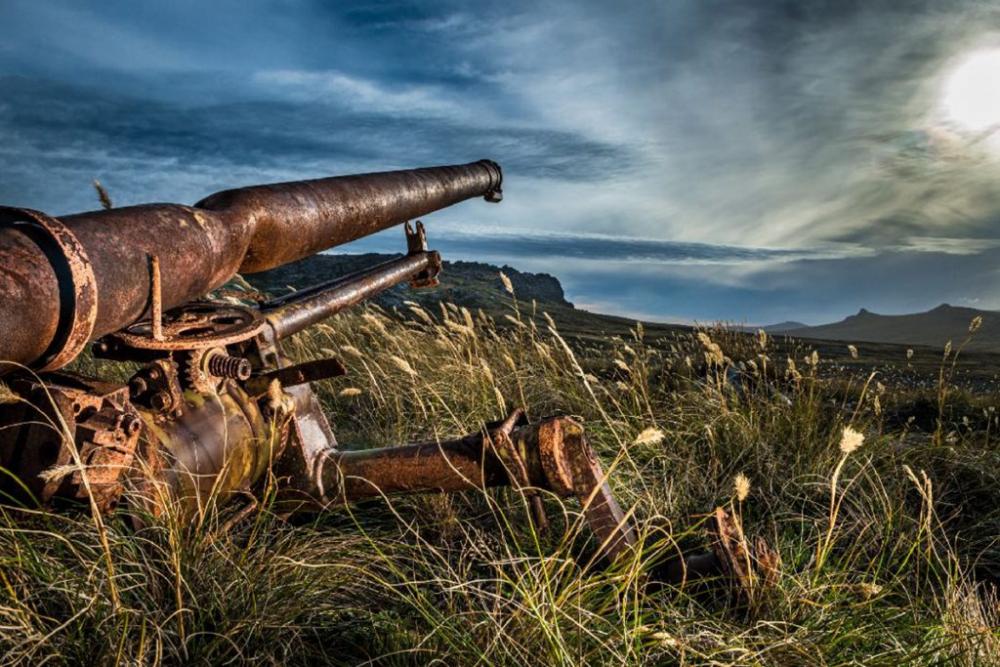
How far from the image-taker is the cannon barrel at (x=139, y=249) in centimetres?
150

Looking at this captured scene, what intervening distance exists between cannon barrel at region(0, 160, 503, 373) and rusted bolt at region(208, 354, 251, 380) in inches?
10.1

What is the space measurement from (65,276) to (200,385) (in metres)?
0.79

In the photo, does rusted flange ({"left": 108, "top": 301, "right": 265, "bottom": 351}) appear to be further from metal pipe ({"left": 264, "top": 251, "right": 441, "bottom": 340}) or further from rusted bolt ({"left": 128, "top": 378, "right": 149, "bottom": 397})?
metal pipe ({"left": 264, "top": 251, "right": 441, "bottom": 340})

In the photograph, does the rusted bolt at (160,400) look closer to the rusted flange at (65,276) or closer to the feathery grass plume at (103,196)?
the rusted flange at (65,276)

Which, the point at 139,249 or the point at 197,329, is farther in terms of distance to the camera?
the point at 197,329

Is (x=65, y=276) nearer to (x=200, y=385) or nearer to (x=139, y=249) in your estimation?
(x=139, y=249)

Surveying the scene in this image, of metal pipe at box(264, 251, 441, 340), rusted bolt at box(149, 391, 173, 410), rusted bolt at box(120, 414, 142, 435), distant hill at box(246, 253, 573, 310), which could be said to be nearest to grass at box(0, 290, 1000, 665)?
rusted bolt at box(120, 414, 142, 435)

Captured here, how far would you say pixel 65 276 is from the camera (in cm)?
154

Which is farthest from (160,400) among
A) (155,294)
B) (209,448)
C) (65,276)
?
(65,276)

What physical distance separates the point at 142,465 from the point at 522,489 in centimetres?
118

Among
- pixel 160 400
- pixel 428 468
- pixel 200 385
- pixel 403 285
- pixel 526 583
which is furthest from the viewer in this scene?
pixel 403 285

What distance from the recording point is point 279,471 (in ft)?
8.86

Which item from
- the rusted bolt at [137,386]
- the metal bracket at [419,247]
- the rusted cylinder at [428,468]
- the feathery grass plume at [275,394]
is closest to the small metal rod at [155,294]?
the rusted bolt at [137,386]

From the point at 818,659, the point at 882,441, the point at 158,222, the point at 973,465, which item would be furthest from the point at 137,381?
the point at 973,465
